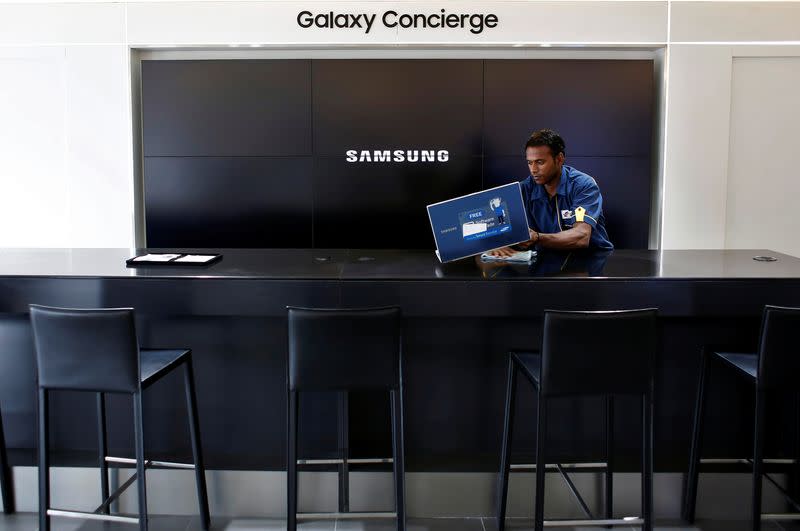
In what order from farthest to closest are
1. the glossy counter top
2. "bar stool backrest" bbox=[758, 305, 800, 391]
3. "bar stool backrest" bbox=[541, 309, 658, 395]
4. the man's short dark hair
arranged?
1. the man's short dark hair
2. the glossy counter top
3. "bar stool backrest" bbox=[758, 305, 800, 391]
4. "bar stool backrest" bbox=[541, 309, 658, 395]

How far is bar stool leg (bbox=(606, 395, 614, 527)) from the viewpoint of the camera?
2.63 meters

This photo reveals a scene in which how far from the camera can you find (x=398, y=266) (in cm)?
286

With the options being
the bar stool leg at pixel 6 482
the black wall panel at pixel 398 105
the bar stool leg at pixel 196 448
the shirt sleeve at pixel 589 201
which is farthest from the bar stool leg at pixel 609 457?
the black wall panel at pixel 398 105

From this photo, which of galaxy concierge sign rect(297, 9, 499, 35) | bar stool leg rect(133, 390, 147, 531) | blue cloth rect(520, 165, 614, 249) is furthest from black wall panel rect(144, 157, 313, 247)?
bar stool leg rect(133, 390, 147, 531)

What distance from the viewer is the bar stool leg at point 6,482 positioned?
9.35ft

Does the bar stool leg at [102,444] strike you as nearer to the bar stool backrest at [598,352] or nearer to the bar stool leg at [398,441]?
the bar stool leg at [398,441]

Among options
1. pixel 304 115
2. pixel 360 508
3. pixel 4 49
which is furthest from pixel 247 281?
pixel 4 49

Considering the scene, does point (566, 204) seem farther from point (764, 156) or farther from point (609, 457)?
point (764, 156)

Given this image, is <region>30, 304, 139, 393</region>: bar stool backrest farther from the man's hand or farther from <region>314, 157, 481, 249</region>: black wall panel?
<region>314, 157, 481, 249</region>: black wall panel

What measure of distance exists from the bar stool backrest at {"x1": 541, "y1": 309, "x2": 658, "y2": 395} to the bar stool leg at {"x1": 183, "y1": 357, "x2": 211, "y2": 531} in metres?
1.22

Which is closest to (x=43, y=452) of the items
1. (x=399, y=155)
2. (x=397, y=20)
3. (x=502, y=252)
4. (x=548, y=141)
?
(x=502, y=252)

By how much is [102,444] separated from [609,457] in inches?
74.1

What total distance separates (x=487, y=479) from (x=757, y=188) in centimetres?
325

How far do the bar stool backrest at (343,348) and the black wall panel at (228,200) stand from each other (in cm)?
262
